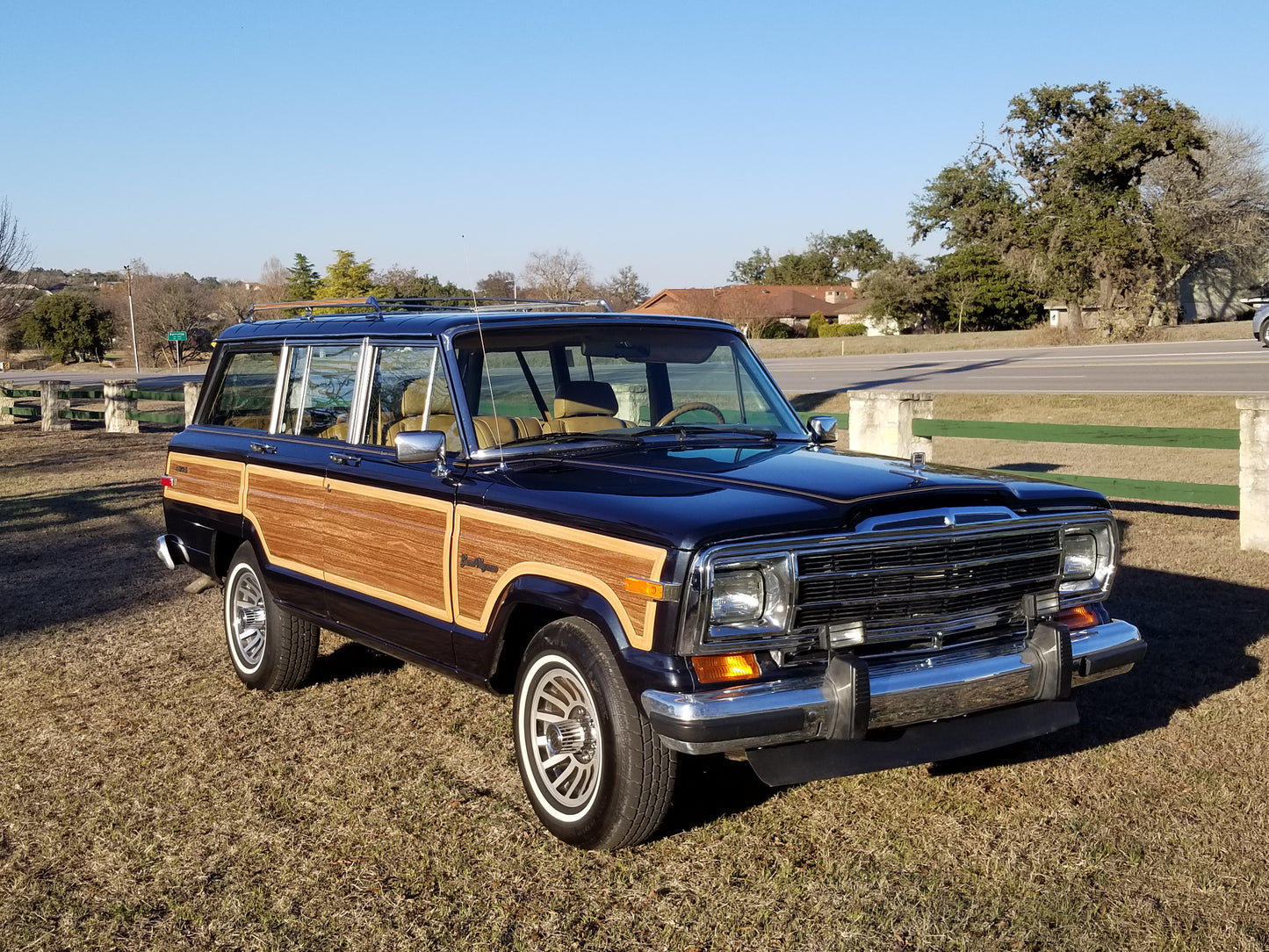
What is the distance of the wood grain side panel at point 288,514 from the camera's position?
18.8 ft

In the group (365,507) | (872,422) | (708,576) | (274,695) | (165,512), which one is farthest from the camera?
(872,422)

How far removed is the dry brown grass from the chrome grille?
826 millimetres

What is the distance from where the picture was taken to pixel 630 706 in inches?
156

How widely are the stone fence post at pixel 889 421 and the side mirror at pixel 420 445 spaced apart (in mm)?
7270

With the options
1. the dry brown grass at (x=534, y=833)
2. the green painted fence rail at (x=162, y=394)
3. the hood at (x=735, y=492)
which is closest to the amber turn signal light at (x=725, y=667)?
the hood at (x=735, y=492)

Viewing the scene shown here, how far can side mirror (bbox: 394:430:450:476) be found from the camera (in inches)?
186

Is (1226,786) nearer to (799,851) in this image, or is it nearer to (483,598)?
(799,851)

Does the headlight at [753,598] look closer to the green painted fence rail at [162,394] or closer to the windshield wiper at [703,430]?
the windshield wiper at [703,430]

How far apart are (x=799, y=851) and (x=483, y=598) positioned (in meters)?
1.48

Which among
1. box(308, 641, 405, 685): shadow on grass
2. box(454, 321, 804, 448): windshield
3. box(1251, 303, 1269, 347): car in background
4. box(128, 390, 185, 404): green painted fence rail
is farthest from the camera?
box(1251, 303, 1269, 347): car in background

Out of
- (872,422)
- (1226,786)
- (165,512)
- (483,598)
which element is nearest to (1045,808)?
(1226,786)

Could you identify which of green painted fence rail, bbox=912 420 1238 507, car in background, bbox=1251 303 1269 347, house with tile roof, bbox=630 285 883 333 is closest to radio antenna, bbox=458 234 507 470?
green painted fence rail, bbox=912 420 1238 507

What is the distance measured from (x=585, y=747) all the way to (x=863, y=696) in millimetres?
1053

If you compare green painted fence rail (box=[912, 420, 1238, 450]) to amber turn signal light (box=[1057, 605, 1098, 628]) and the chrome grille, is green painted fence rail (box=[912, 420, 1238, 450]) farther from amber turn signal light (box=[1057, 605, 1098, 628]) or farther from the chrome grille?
the chrome grille
